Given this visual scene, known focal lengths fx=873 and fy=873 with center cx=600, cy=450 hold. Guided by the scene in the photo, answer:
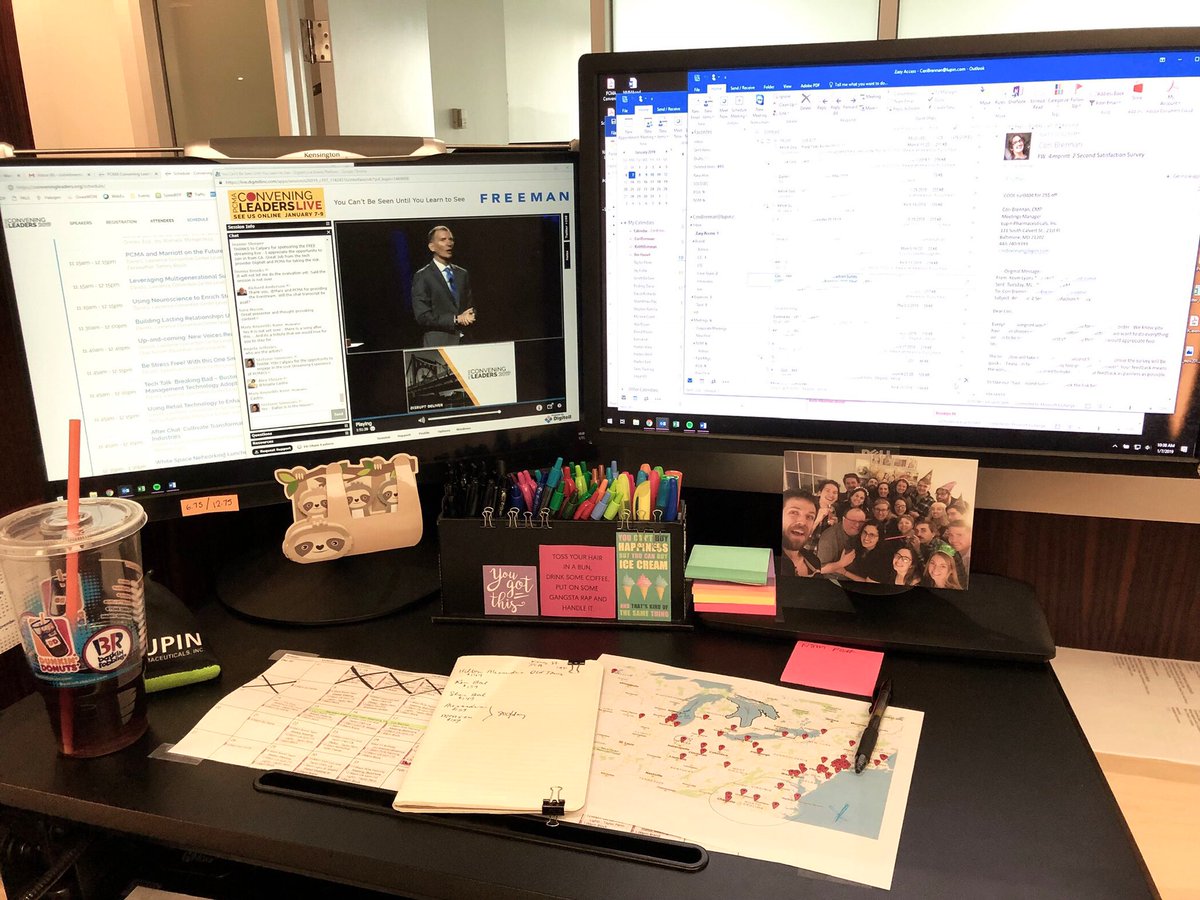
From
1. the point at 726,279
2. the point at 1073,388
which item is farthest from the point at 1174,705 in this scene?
the point at 726,279

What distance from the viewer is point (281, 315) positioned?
82 centimetres

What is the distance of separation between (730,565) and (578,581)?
5.7 inches

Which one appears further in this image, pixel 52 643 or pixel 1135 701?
pixel 1135 701

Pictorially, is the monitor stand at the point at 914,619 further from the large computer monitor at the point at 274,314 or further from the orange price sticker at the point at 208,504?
the orange price sticker at the point at 208,504

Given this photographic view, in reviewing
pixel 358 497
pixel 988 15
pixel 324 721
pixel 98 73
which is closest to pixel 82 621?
pixel 324 721

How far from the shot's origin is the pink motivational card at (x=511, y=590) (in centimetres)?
81

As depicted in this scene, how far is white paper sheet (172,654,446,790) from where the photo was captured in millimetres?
630

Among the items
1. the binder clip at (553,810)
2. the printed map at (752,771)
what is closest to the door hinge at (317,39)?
the printed map at (752,771)

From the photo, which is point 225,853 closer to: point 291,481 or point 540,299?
point 291,481

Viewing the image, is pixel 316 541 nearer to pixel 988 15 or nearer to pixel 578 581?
pixel 578 581

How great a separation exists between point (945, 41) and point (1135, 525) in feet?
1.65

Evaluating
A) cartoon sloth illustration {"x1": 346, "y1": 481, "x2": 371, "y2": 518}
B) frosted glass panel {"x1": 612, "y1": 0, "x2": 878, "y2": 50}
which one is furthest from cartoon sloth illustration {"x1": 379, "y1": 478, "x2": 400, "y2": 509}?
frosted glass panel {"x1": 612, "y1": 0, "x2": 878, "y2": 50}

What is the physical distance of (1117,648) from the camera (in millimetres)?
893

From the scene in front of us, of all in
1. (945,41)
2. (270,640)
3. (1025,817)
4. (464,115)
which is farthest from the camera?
(464,115)
